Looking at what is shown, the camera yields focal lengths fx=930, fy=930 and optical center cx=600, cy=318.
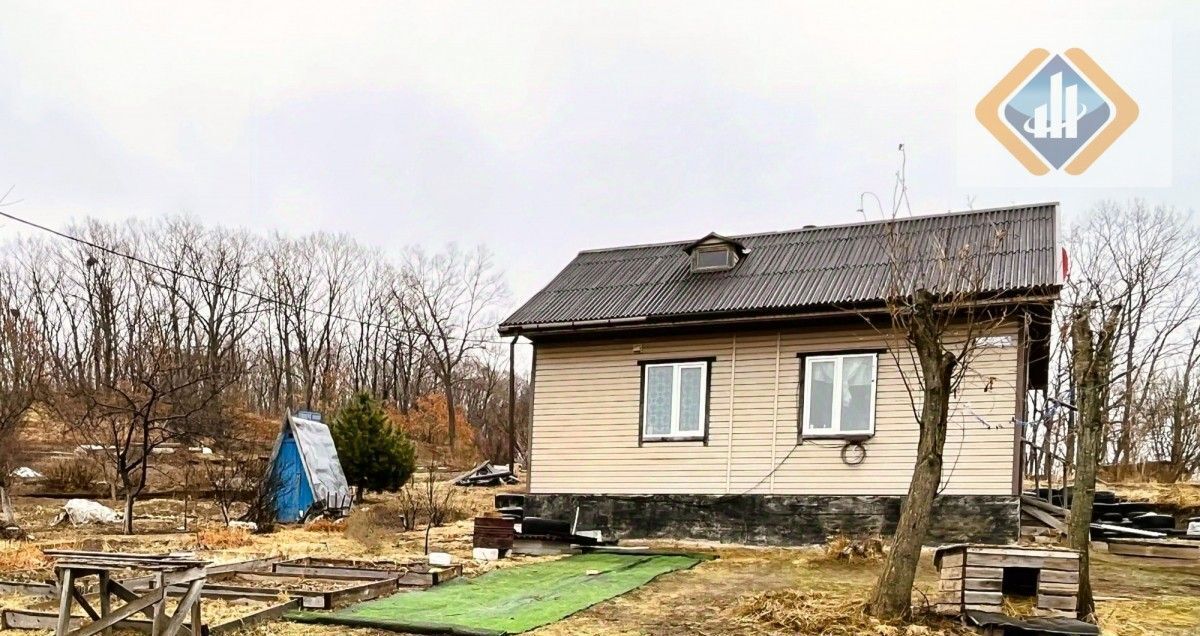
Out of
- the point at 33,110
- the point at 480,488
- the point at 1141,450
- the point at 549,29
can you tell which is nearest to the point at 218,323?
the point at 480,488

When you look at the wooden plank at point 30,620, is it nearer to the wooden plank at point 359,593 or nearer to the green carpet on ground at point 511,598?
the wooden plank at point 359,593

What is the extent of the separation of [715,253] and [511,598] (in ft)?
23.4

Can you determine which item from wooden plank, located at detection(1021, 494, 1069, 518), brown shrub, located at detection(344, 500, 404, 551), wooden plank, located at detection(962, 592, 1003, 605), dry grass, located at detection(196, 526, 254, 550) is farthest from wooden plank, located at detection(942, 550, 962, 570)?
dry grass, located at detection(196, 526, 254, 550)

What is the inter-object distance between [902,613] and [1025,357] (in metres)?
5.63

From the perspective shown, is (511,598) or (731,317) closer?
(511,598)

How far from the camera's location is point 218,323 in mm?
38531

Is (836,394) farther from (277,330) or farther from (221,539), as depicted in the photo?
(277,330)

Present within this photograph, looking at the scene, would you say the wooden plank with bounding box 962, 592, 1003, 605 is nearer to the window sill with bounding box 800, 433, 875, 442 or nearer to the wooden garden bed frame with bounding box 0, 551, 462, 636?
the wooden garden bed frame with bounding box 0, 551, 462, 636

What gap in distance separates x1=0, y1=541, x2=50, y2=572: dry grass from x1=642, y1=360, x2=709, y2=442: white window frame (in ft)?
23.9

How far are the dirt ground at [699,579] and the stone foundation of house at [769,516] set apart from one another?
0.24 m

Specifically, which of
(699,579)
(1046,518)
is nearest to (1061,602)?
(699,579)

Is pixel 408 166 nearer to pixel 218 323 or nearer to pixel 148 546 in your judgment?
pixel 218 323

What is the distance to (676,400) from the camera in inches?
504

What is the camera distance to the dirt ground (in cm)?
671
